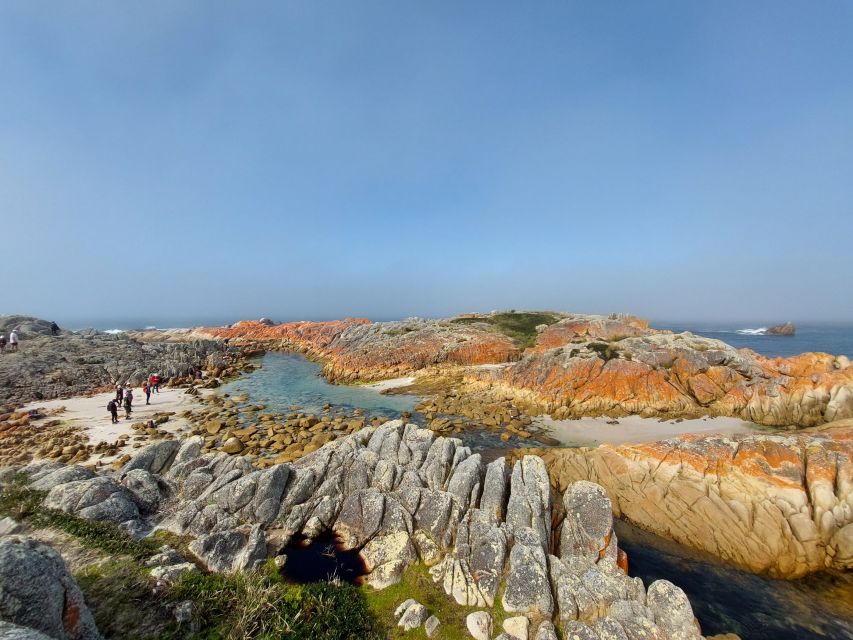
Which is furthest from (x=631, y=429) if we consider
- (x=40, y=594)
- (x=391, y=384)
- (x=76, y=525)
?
(x=76, y=525)

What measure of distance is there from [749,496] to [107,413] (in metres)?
47.7

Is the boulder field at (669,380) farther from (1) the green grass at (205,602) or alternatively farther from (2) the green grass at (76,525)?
(2) the green grass at (76,525)

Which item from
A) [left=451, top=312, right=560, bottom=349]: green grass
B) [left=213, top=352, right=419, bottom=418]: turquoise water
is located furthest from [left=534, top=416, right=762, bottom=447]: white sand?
[left=451, top=312, right=560, bottom=349]: green grass

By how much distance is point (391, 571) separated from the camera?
11.6 m

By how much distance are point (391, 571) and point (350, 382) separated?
130 feet

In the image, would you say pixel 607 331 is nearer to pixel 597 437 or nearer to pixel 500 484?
pixel 597 437

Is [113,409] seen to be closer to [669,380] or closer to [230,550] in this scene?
[230,550]

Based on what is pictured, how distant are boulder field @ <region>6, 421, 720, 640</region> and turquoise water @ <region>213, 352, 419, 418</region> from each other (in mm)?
18872

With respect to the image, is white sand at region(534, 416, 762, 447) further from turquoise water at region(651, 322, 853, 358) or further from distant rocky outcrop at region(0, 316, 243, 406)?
turquoise water at region(651, 322, 853, 358)

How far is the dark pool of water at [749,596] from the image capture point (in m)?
11.5

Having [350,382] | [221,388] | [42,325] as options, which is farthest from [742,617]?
[42,325]

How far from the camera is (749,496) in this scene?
15523mm

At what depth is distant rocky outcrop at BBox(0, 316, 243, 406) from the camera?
35812 mm

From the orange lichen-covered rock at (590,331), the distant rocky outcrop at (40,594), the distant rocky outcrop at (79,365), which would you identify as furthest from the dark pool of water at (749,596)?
the distant rocky outcrop at (79,365)
